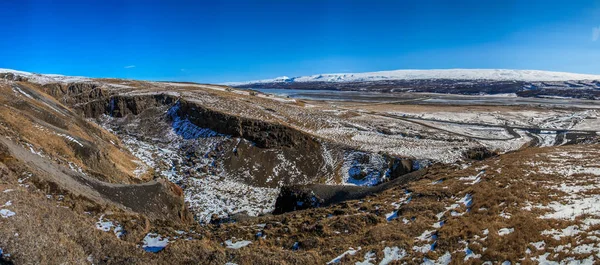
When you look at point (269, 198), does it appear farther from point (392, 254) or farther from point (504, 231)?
point (504, 231)

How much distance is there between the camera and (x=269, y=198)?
2698 centimetres

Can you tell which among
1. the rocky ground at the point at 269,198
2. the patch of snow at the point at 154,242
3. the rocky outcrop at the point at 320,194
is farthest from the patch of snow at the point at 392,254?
the rocky outcrop at the point at 320,194

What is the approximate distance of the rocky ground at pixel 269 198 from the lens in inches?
397

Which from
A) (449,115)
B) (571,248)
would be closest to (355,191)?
(571,248)

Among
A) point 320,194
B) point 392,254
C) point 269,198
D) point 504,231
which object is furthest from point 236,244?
point 269,198

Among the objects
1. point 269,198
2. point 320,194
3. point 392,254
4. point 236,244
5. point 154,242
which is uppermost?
point 154,242

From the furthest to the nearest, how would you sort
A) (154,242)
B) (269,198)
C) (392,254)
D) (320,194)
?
(269,198)
(320,194)
(154,242)
(392,254)

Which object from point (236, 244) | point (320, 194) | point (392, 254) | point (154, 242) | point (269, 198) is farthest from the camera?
point (269, 198)

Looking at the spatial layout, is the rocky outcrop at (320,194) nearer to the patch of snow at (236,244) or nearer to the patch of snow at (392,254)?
the patch of snow at (236,244)

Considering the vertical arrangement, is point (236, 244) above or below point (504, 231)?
below

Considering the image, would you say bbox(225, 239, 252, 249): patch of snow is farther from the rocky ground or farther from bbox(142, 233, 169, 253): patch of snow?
bbox(142, 233, 169, 253): patch of snow

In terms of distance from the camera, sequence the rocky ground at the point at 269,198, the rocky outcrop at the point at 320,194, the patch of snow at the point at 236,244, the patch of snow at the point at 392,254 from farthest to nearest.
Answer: the rocky outcrop at the point at 320,194 → the patch of snow at the point at 236,244 → the patch of snow at the point at 392,254 → the rocky ground at the point at 269,198

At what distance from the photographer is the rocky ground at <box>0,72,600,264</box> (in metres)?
10.1

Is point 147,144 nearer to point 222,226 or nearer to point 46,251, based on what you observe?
point 222,226
